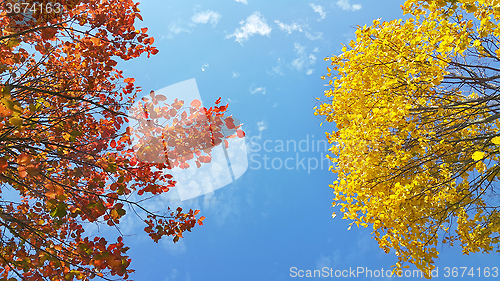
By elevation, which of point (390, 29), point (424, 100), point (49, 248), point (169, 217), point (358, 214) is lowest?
point (49, 248)

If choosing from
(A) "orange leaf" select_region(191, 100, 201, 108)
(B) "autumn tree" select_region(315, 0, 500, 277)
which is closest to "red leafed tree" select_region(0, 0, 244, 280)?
(A) "orange leaf" select_region(191, 100, 201, 108)

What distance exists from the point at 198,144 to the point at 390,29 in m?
4.59

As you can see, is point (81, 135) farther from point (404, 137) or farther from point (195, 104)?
point (404, 137)

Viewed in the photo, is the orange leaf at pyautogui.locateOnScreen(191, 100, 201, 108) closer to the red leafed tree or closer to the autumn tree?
the red leafed tree

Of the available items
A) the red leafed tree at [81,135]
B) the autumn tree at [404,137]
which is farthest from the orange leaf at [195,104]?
the autumn tree at [404,137]

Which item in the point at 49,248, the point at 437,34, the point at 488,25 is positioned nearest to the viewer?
the point at 488,25

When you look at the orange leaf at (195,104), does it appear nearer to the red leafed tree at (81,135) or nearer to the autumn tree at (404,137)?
the red leafed tree at (81,135)

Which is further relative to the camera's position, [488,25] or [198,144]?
[198,144]

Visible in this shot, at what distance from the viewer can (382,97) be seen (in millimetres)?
4770

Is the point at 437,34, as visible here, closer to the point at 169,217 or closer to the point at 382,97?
the point at 382,97

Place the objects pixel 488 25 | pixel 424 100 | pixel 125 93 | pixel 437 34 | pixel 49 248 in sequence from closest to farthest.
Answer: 1. pixel 488 25
2. pixel 49 248
3. pixel 437 34
4. pixel 424 100
5. pixel 125 93

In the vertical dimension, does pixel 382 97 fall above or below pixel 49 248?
above

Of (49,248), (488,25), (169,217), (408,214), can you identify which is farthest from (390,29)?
(49,248)

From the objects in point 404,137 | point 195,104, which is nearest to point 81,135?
point 195,104
